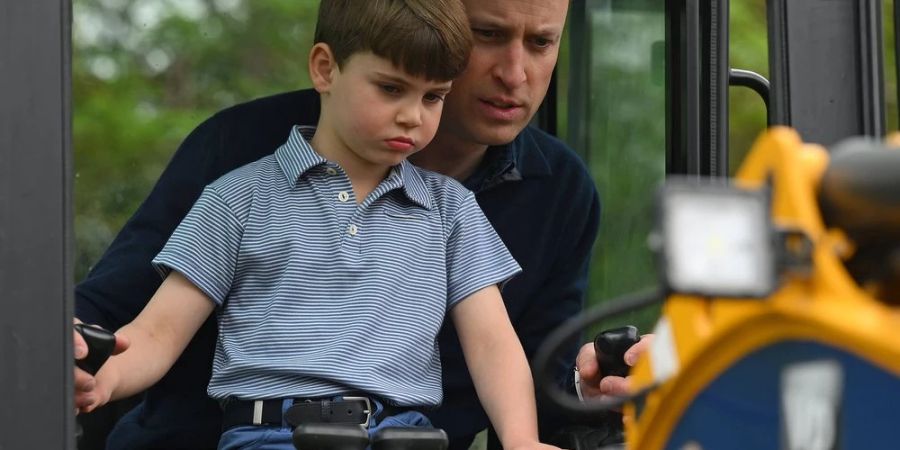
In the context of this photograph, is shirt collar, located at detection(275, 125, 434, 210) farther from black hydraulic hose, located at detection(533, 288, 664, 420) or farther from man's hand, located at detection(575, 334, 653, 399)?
black hydraulic hose, located at detection(533, 288, 664, 420)

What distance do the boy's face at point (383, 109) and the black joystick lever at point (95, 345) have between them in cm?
58

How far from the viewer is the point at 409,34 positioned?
8.73 ft

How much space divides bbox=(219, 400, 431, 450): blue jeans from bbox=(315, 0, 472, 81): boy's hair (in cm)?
56

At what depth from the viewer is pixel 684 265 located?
1.18 metres

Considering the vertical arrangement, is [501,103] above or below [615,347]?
above

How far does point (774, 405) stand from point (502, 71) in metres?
1.92

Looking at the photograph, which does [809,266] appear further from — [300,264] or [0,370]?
[300,264]

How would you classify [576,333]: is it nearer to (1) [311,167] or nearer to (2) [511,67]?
(1) [311,167]

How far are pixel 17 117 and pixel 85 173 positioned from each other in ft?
4.19

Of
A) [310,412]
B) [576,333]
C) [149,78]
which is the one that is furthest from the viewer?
[149,78]

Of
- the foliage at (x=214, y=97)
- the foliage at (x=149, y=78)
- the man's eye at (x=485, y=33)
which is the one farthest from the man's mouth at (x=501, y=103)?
the foliage at (x=149, y=78)

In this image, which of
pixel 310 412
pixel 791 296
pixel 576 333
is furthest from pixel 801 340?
pixel 310 412

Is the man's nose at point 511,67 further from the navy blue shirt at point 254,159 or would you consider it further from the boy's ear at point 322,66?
the boy's ear at point 322,66

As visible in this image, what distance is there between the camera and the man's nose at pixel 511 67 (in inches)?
122
